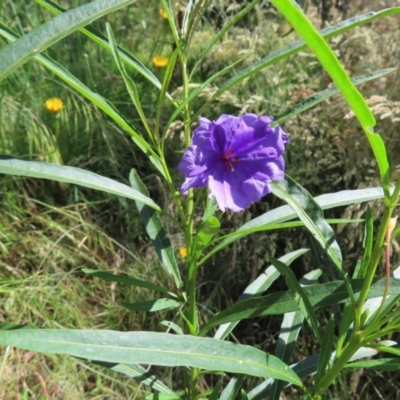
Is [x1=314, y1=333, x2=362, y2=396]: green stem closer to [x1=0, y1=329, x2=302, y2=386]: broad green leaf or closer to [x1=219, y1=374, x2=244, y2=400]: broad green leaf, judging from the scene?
[x1=0, y1=329, x2=302, y2=386]: broad green leaf

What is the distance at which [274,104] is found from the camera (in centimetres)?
206

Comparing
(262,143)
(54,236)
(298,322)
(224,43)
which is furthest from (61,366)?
(224,43)

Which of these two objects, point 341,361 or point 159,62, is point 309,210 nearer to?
point 341,361

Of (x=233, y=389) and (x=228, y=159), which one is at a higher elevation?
(x=228, y=159)

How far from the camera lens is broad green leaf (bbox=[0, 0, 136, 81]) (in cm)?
65

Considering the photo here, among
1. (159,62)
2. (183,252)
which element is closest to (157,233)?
(183,252)

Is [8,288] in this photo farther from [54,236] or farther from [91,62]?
[91,62]

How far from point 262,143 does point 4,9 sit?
2128 millimetres

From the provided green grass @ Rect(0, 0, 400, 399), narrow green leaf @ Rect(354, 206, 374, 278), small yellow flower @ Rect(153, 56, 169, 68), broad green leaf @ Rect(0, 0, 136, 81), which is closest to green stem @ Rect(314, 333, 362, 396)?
narrow green leaf @ Rect(354, 206, 374, 278)

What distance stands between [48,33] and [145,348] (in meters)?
0.41

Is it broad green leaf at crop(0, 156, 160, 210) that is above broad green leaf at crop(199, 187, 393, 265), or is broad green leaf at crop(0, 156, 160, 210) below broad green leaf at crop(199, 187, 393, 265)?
above

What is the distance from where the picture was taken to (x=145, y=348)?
0.70 metres

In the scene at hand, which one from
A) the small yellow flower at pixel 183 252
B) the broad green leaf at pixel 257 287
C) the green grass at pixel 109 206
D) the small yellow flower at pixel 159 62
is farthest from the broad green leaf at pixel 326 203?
the small yellow flower at pixel 159 62

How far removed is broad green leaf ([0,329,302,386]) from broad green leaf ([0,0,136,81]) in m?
0.31
